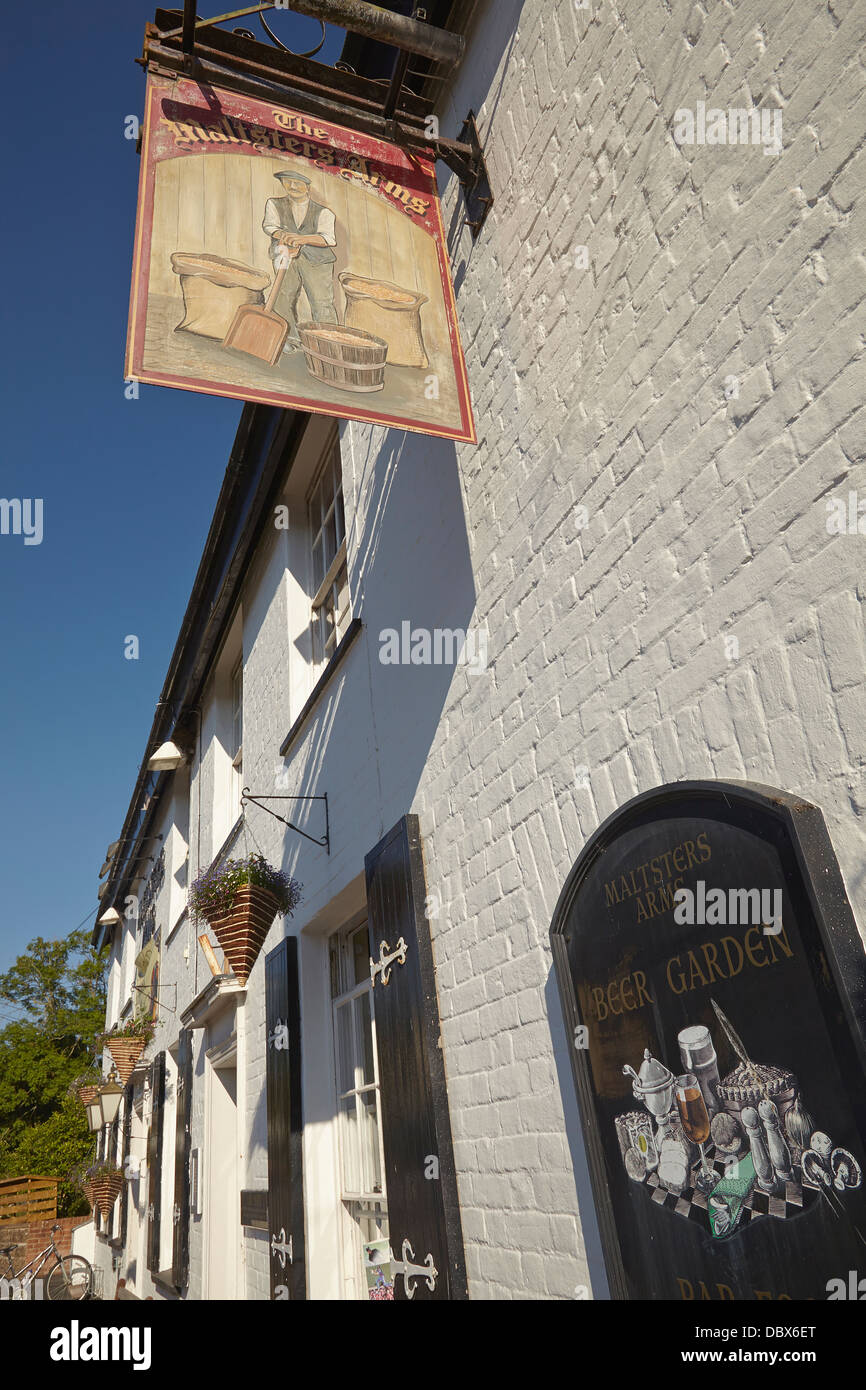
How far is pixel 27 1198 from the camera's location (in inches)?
631

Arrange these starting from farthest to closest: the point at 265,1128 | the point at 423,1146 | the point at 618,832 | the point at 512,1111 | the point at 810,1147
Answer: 1. the point at 265,1128
2. the point at 423,1146
3. the point at 512,1111
4. the point at 618,832
5. the point at 810,1147

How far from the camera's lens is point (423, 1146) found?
336 centimetres

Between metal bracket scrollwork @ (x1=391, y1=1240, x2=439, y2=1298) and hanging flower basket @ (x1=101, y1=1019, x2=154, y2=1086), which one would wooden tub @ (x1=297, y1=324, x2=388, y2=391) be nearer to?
metal bracket scrollwork @ (x1=391, y1=1240, x2=439, y2=1298)

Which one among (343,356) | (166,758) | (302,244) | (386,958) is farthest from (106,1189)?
(302,244)

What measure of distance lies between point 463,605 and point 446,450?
81cm

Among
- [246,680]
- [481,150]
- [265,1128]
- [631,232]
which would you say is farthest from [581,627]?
[246,680]

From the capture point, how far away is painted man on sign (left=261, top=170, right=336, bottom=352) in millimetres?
3055

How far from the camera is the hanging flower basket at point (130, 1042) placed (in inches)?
457

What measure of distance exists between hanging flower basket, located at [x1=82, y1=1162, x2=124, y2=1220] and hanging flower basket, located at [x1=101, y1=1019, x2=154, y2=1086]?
2383mm

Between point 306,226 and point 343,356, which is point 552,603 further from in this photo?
point 306,226

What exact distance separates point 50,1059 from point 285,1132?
2236cm

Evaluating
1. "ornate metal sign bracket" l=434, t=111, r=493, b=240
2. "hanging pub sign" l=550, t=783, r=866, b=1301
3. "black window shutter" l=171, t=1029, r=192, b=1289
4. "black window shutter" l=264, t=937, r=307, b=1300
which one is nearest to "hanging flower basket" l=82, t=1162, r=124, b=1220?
"black window shutter" l=171, t=1029, r=192, b=1289

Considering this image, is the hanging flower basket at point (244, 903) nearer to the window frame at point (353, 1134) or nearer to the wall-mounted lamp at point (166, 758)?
the window frame at point (353, 1134)
